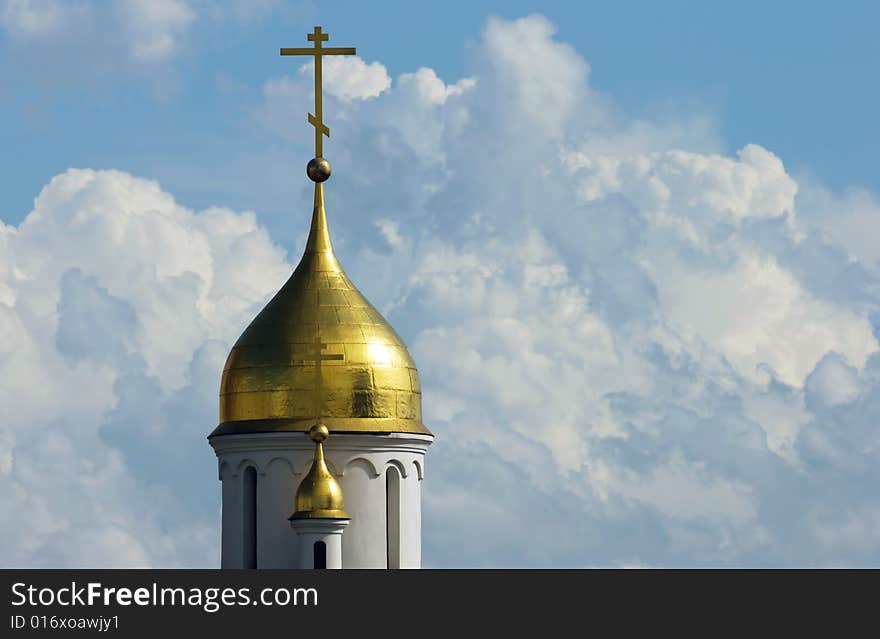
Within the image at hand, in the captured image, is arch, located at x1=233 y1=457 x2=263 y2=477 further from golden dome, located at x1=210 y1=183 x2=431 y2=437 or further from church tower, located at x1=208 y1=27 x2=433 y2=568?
golden dome, located at x1=210 y1=183 x2=431 y2=437

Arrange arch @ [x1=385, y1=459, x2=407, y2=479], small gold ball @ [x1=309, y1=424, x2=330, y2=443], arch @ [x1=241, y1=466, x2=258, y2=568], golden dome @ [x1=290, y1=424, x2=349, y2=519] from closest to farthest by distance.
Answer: golden dome @ [x1=290, y1=424, x2=349, y2=519], small gold ball @ [x1=309, y1=424, x2=330, y2=443], arch @ [x1=241, y1=466, x2=258, y2=568], arch @ [x1=385, y1=459, x2=407, y2=479]

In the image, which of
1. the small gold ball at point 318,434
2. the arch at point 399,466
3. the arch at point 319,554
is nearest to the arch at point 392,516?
the arch at point 399,466

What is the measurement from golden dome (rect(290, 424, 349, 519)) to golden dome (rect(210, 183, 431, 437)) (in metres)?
0.68

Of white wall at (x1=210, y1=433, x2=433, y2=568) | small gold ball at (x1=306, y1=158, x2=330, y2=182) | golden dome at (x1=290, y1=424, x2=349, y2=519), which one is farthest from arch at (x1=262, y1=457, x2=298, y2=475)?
small gold ball at (x1=306, y1=158, x2=330, y2=182)

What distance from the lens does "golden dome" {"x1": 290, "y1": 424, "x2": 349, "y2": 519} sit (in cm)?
5056

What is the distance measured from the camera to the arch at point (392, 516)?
51875 mm

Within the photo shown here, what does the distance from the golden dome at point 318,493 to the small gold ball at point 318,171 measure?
5132 millimetres

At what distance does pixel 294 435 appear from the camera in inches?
2021
